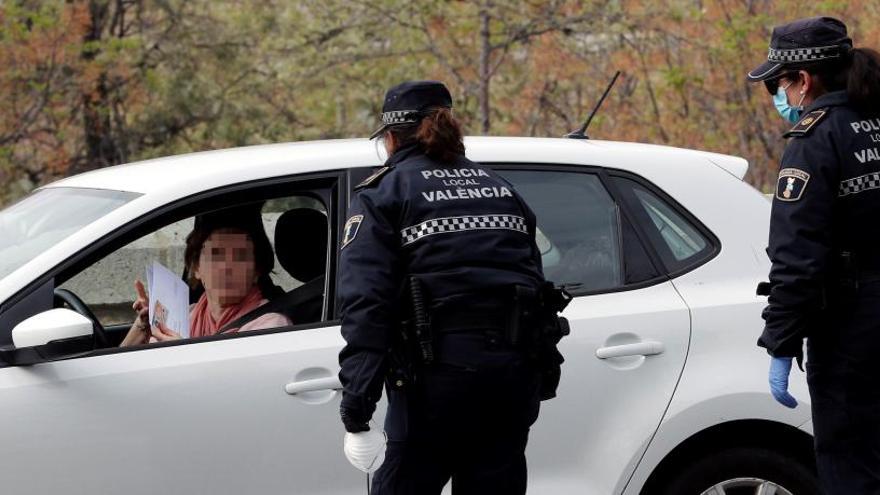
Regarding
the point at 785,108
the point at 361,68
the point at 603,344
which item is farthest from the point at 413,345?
the point at 361,68

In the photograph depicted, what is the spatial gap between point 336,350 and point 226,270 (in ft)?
2.28

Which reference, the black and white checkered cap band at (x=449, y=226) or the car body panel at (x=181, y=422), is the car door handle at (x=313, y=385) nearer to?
the car body panel at (x=181, y=422)

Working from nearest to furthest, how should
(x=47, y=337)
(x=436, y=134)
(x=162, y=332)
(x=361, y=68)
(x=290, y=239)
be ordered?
(x=436, y=134), (x=47, y=337), (x=162, y=332), (x=290, y=239), (x=361, y=68)

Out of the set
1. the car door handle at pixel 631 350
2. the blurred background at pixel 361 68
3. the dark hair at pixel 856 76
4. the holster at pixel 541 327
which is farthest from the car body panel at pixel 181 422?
the blurred background at pixel 361 68

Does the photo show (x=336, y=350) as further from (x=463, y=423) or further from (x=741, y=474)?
(x=741, y=474)

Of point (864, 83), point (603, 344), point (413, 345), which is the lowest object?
point (603, 344)

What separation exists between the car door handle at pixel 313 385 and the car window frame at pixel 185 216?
0.19 metres

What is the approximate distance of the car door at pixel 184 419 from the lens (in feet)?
11.4

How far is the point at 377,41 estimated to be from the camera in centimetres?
1473

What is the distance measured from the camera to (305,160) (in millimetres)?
3949

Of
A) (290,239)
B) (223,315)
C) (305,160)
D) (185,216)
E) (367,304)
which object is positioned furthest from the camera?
(290,239)

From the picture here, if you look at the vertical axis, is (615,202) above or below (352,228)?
below

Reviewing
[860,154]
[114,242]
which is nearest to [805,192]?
[860,154]

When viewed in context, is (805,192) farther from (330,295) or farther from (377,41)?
(377,41)
